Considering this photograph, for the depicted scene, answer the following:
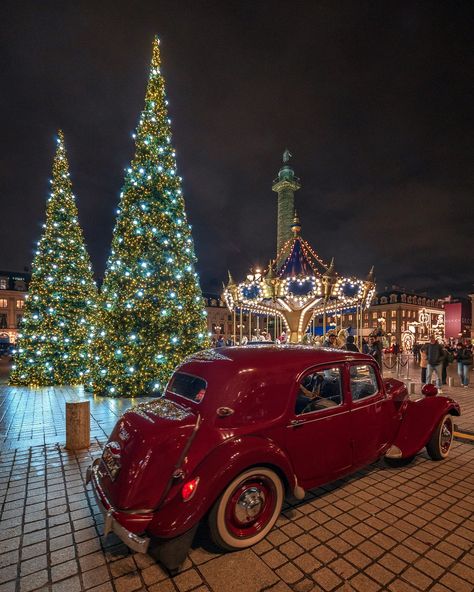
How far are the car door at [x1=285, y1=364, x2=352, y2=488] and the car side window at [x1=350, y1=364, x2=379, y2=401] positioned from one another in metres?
0.65

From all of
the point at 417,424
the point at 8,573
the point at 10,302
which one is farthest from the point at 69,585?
the point at 10,302

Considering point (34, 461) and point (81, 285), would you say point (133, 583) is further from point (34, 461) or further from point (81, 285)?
point (81, 285)

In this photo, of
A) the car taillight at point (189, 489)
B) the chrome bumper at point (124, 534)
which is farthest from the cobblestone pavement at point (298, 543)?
the car taillight at point (189, 489)

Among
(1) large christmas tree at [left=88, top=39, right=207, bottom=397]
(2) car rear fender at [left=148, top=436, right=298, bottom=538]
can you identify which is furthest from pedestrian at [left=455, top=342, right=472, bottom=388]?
(2) car rear fender at [left=148, top=436, right=298, bottom=538]

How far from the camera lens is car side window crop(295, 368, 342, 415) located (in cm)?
344

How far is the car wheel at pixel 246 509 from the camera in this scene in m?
2.65

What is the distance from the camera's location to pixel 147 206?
31.4ft

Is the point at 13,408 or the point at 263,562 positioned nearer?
the point at 263,562

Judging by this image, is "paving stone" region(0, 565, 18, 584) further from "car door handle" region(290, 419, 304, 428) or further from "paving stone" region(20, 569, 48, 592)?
"car door handle" region(290, 419, 304, 428)

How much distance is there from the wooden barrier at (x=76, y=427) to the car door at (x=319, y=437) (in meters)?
4.01

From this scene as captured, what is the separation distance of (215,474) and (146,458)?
0.61 m

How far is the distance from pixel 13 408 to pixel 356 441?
8.79 m

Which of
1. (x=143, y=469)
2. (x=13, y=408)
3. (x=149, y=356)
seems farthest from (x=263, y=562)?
(x=13, y=408)

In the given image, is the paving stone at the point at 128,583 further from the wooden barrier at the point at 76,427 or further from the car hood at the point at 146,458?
the wooden barrier at the point at 76,427
